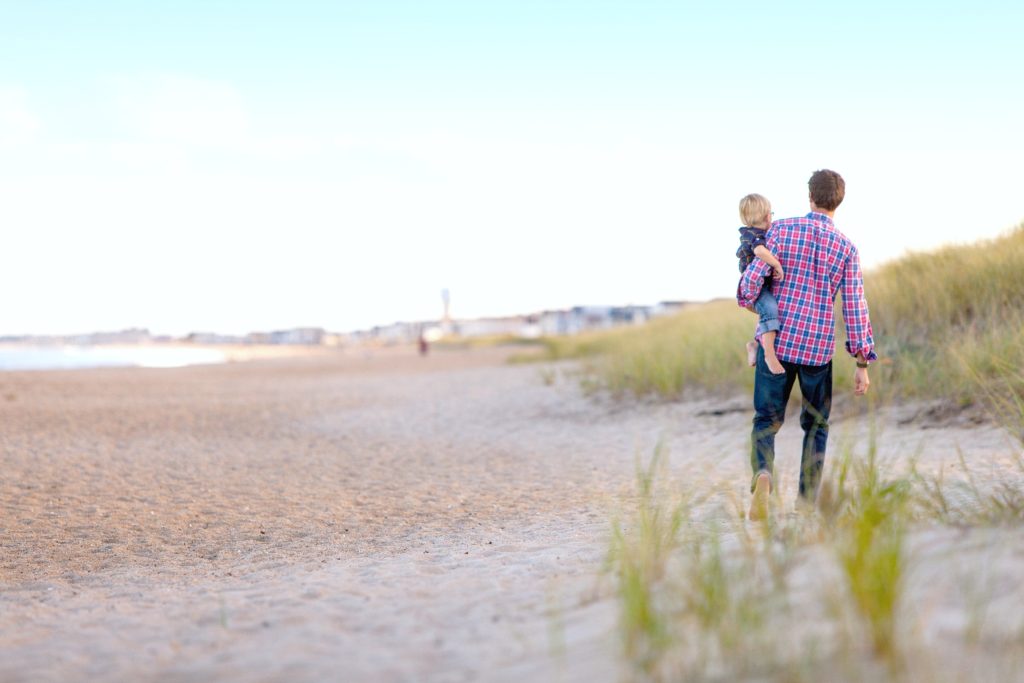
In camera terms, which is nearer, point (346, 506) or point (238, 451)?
point (346, 506)

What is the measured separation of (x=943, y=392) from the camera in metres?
8.79

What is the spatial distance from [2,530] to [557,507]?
149 inches

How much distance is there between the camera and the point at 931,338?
9.97m

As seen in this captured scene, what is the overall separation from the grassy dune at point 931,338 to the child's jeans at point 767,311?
354 cm

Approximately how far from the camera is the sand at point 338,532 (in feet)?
9.30

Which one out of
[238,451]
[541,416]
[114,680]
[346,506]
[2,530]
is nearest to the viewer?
[114,680]

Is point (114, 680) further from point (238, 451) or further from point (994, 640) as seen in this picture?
point (238, 451)

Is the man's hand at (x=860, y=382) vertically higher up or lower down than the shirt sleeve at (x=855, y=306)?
lower down

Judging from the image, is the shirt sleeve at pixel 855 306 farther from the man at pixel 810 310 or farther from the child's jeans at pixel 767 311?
the child's jeans at pixel 767 311

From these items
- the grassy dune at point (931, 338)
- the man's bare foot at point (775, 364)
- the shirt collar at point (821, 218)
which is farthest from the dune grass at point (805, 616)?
the grassy dune at point (931, 338)

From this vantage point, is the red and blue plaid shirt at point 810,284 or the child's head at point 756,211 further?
the child's head at point 756,211

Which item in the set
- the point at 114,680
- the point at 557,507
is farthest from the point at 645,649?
the point at 557,507

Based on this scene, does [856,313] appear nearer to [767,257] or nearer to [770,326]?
[770,326]

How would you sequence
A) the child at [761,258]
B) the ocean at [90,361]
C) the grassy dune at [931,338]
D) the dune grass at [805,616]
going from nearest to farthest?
1. the dune grass at [805,616]
2. the child at [761,258]
3. the grassy dune at [931,338]
4. the ocean at [90,361]
